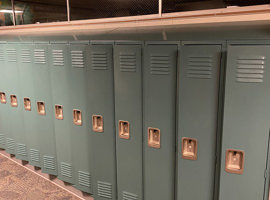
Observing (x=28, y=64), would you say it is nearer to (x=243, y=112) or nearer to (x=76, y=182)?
(x=76, y=182)

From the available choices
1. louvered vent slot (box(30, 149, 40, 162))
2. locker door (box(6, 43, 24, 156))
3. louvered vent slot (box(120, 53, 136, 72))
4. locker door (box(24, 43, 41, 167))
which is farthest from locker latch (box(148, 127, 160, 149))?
locker door (box(6, 43, 24, 156))

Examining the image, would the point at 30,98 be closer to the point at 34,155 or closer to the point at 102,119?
the point at 34,155

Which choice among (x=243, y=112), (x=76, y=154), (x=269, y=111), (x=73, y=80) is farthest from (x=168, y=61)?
(x=76, y=154)

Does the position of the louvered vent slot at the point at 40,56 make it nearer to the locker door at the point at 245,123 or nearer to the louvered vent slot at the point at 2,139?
the louvered vent slot at the point at 2,139

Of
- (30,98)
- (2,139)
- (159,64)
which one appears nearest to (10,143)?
(2,139)

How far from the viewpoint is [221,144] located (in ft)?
5.79

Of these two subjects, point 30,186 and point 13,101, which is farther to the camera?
point 13,101

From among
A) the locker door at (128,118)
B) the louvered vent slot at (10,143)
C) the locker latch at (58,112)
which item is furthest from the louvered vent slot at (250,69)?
the louvered vent slot at (10,143)

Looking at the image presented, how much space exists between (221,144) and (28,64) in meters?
2.50

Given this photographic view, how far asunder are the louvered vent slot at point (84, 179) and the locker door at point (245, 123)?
155 centimetres

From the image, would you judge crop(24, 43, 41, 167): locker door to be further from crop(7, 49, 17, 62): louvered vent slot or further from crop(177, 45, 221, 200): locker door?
crop(177, 45, 221, 200): locker door

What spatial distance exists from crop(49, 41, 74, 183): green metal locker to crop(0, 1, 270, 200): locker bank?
0.01 meters

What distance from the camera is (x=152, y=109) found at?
207 centimetres

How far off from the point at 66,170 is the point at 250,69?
2381 mm
